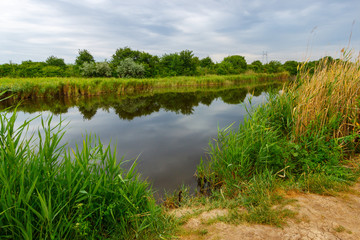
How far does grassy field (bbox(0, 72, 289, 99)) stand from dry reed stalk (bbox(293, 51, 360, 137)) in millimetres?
7137

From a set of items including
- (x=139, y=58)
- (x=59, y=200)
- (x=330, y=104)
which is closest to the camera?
(x=59, y=200)

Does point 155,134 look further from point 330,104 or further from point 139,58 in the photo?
point 139,58

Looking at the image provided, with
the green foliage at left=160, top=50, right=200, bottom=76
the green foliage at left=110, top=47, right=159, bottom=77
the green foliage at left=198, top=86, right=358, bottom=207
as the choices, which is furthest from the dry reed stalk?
the green foliage at left=160, top=50, right=200, bottom=76

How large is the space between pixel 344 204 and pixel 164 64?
33.3 m

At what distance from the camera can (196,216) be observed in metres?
2.46

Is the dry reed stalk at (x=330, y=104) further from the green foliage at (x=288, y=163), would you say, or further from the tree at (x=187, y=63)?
the tree at (x=187, y=63)

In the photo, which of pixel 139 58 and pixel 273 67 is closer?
pixel 139 58

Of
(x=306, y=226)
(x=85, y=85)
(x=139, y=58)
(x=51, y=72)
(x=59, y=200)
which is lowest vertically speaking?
(x=306, y=226)

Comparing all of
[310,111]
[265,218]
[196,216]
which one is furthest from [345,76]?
[196,216]

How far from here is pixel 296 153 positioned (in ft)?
10.1

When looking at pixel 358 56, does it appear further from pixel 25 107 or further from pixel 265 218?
pixel 25 107

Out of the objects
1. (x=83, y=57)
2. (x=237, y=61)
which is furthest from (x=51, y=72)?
(x=237, y=61)

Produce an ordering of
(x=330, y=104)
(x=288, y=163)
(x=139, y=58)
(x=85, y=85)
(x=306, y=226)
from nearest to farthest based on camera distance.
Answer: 1. (x=306, y=226)
2. (x=288, y=163)
3. (x=330, y=104)
4. (x=85, y=85)
5. (x=139, y=58)

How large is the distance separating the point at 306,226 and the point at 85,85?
17290mm
